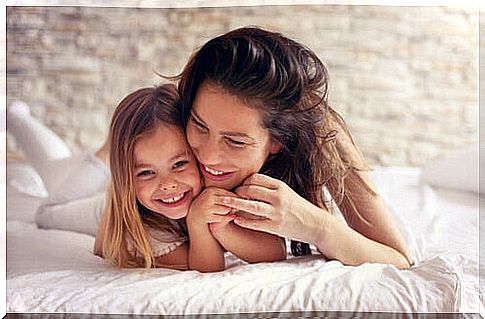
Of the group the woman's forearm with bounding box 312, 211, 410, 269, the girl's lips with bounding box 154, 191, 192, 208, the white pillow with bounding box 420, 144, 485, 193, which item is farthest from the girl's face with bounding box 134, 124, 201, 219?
the white pillow with bounding box 420, 144, 485, 193

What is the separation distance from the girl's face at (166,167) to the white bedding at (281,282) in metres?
0.16

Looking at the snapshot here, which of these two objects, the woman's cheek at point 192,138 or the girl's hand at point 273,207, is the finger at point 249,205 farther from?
the woman's cheek at point 192,138

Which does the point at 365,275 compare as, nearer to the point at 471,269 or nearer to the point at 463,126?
the point at 471,269

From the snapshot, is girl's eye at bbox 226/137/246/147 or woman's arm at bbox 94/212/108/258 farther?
woman's arm at bbox 94/212/108/258

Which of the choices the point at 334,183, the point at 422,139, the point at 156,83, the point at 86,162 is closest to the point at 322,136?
the point at 334,183

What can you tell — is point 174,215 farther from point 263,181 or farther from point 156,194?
point 263,181

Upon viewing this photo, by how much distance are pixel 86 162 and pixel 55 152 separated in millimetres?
72

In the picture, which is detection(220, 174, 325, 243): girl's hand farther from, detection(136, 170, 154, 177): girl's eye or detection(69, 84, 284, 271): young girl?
detection(136, 170, 154, 177): girl's eye

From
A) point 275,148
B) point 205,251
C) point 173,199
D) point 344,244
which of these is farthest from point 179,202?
point 344,244

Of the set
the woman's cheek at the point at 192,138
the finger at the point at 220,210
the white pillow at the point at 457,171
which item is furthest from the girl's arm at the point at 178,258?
the white pillow at the point at 457,171

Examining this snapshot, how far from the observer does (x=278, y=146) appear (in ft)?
6.66

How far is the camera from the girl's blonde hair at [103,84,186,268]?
6.77 ft

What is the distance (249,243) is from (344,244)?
20 centimetres

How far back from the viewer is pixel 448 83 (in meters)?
2.09
